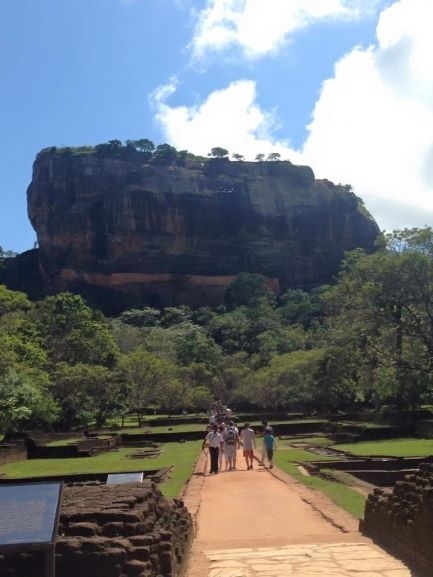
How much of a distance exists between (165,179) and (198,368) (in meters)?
52.2

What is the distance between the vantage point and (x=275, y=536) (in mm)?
8898

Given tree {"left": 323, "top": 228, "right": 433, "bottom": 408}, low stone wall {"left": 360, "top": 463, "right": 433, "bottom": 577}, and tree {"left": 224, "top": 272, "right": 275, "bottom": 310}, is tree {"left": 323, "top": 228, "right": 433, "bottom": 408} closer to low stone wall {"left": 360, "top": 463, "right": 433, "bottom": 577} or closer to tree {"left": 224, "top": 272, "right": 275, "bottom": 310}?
low stone wall {"left": 360, "top": 463, "right": 433, "bottom": 577}

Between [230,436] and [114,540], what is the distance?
1213cm

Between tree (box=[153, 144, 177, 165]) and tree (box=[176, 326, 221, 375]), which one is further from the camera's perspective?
tree (box=[153, 144, 177, 165])

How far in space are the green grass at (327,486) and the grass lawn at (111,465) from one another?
8.46 ft

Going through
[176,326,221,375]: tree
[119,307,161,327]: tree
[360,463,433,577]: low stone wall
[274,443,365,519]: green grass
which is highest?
[119,307,161,327]: tree

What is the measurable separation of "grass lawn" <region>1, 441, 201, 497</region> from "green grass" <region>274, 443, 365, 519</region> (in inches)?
102

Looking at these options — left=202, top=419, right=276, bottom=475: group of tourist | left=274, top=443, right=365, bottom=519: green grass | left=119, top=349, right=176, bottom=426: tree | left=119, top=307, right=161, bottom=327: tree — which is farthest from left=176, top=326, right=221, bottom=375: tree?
left=202, top=419, right=276, bottom=475: group of tourist

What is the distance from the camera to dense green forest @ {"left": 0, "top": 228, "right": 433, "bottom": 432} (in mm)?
30422

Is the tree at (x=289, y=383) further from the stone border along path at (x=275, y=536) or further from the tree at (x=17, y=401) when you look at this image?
the stone border along path at (x=275, y=536)

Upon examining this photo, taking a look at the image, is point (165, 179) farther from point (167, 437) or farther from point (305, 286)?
point (167, 437)

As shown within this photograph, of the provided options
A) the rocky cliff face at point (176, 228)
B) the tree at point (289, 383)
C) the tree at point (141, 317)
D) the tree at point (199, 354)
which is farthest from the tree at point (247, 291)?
the tree at point (289, 383)

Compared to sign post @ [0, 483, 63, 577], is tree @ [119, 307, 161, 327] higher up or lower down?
higher up

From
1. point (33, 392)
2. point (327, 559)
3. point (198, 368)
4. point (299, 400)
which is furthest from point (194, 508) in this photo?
point (198, 368)
